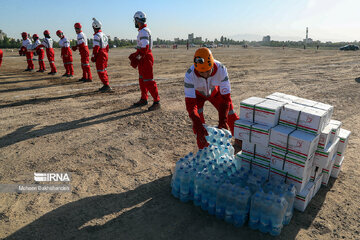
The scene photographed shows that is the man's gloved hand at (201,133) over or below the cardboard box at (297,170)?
over

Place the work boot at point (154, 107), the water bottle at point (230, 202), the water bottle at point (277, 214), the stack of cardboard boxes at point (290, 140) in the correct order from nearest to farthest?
the water bottle at point (277, 214) → the water bottle at point (230, 202) → the stack of cardboard boxes at point (290, 140) → the work boot at point (154, 107)

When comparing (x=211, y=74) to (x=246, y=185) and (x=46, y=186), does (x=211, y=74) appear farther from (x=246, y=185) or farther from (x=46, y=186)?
(x=46, y=186)

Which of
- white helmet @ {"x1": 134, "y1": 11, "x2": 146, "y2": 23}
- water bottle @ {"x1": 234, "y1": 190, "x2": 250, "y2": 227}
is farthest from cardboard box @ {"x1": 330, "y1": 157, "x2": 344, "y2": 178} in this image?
white helmet @ {"x1": 134, "y1": 11, "x2": 146, "y2": 23}

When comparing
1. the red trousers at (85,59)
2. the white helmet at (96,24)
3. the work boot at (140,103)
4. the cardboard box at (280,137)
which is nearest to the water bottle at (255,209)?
the cardboard box at (280,137)

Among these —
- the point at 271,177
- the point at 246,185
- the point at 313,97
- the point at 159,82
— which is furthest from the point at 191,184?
the point at 159,82

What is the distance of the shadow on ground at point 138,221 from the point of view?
312cm

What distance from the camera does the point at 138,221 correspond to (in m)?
3.35

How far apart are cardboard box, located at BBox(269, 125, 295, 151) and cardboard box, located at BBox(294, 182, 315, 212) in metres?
0.74

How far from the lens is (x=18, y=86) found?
11.6 meters

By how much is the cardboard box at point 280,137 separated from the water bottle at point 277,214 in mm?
729

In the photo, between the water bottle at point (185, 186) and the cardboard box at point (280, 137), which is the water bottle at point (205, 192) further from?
the cardboard box at point (280, 137)

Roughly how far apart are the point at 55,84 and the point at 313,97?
40.6ft

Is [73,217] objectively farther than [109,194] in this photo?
No

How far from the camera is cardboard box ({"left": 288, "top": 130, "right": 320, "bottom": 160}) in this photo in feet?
10.6
